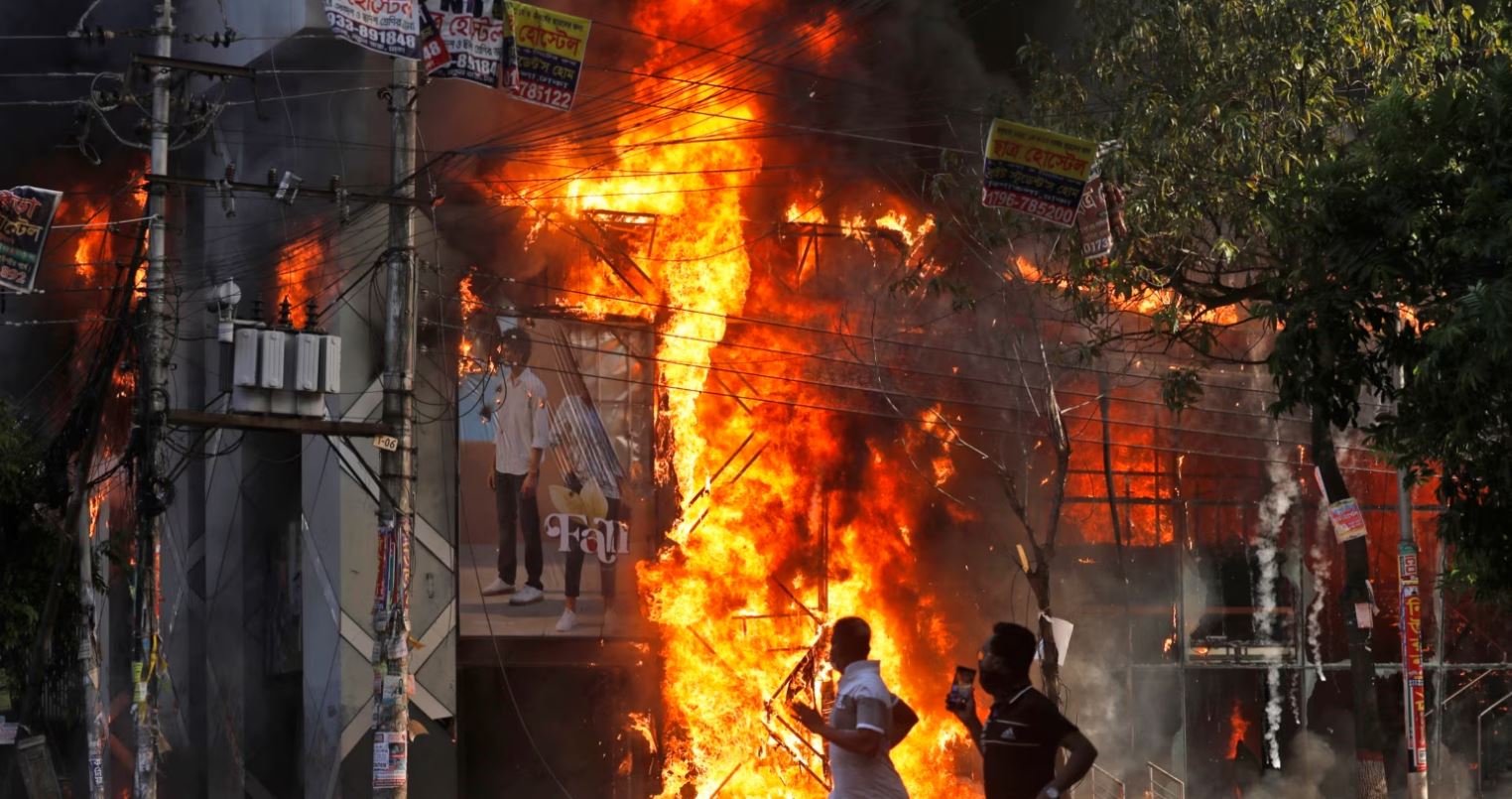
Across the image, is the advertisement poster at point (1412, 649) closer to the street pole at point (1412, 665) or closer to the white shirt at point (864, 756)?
the street pole at point (1412, 665)

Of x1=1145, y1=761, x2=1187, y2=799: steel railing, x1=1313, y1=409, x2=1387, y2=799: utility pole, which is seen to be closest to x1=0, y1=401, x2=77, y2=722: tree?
x1=1145, y1=761, x2=1187, y2=799: steel railing

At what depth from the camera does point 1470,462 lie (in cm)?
1076

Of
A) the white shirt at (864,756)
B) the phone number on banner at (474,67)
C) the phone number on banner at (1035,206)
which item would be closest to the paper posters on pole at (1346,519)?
the phone number on banner at (1035,206)

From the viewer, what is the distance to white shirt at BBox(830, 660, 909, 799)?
773cm

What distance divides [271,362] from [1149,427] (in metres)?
13.6

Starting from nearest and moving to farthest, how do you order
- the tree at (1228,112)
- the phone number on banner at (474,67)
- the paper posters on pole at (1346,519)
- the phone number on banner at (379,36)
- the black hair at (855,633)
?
the black hair at (855,633), the phone number on banner at (379,36), the phone number on banner at (474,67), the tree at (1228,112), the paper posters on pole at (1346,519)

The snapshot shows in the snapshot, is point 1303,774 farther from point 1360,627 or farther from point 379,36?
point 379,36

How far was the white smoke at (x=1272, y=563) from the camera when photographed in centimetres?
2558

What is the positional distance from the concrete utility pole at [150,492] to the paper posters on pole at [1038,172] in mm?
8791

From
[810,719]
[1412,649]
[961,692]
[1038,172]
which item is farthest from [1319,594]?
[810,719]

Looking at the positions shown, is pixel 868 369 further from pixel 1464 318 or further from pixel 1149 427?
pixel 1464 318

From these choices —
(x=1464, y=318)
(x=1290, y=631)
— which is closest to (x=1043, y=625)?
(x=1290, y=631)

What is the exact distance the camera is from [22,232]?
58.9 ft

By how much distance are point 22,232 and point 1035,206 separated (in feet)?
35.1
